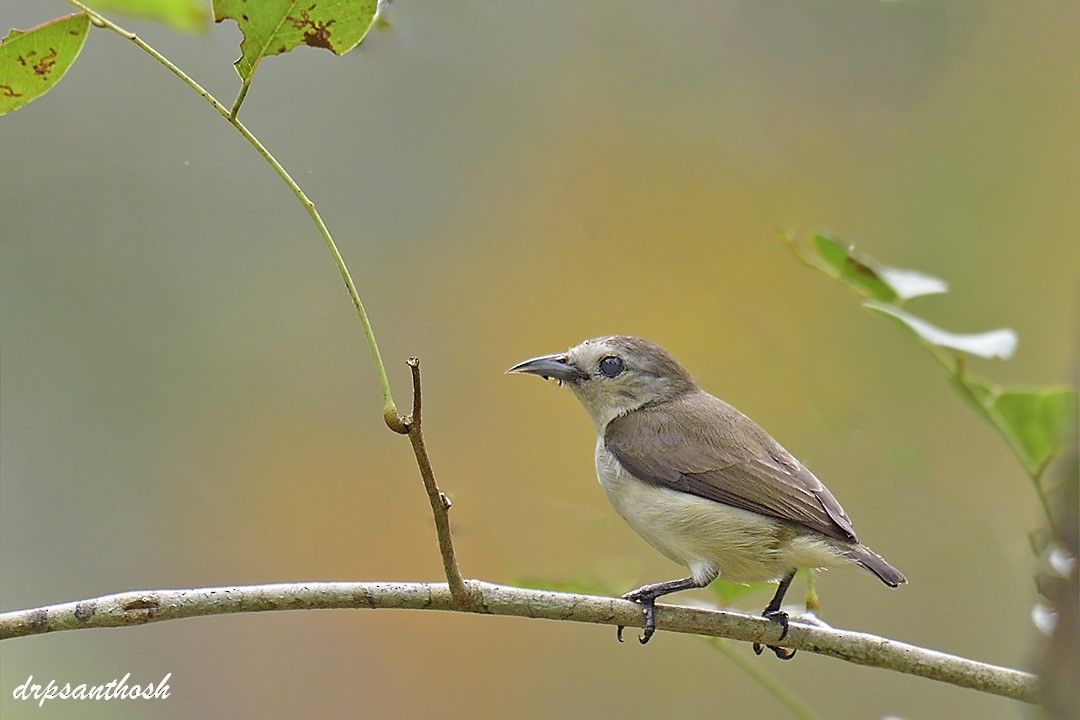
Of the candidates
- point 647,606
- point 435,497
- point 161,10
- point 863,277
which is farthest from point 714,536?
point 161,10

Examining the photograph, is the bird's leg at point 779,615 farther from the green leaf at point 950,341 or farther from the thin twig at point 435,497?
the thin twig at point 435,497

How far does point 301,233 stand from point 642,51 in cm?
254

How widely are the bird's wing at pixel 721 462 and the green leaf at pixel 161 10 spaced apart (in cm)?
224

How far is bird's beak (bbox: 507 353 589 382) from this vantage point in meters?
3.47

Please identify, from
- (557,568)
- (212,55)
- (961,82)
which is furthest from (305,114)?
(961,82)

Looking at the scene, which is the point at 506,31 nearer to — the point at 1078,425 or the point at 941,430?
the point at 941,430

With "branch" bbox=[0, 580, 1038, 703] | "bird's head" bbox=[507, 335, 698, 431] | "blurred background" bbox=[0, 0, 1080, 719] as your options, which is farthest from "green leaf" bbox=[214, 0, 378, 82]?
"blurred background" bbox=[0, 0, 1080, 719]

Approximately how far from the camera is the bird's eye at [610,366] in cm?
358

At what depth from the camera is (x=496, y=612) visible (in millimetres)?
2078

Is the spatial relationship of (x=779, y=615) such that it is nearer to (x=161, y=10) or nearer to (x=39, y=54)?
(x=39, y=54)

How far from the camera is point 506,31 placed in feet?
23.1

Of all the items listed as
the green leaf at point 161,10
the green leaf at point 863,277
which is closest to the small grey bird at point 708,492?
the green leaf at point 863,277

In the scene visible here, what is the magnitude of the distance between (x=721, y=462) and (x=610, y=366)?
62 centimetres

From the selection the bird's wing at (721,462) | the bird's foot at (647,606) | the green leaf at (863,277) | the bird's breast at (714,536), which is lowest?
the bird's foot at (647,606)
